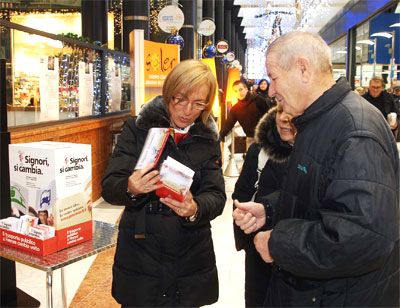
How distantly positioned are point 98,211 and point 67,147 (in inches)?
172

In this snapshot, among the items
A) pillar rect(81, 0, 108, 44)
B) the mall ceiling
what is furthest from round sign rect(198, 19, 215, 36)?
the mall ceiling

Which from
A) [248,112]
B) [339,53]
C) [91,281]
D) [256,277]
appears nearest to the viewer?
[256,277]

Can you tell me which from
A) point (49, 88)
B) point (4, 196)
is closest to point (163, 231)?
point (4, 196)

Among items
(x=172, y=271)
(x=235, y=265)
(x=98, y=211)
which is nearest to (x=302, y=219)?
(x=172, y=271)

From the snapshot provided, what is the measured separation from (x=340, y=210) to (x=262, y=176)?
998 mm

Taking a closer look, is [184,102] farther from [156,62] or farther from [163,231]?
[156,62]

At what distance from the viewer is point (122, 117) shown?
7996 millimetres

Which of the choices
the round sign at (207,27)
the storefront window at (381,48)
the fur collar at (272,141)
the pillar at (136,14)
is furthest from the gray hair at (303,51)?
the round sign at (207,27)

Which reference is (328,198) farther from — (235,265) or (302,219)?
(235,265)

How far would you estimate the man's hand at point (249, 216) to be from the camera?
1779 mm

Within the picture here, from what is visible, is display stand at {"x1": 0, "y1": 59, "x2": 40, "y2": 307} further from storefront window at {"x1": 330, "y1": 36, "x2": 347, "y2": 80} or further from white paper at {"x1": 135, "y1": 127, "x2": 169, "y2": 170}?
storefront window at {"x1": 330, "y1": 36, "x2": 347, "y2": 80}

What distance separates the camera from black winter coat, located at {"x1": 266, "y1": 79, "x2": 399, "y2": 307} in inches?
47.4

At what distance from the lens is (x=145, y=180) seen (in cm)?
167

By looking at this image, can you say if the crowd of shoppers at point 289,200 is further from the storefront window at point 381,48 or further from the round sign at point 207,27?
the round sign at point 207,27
